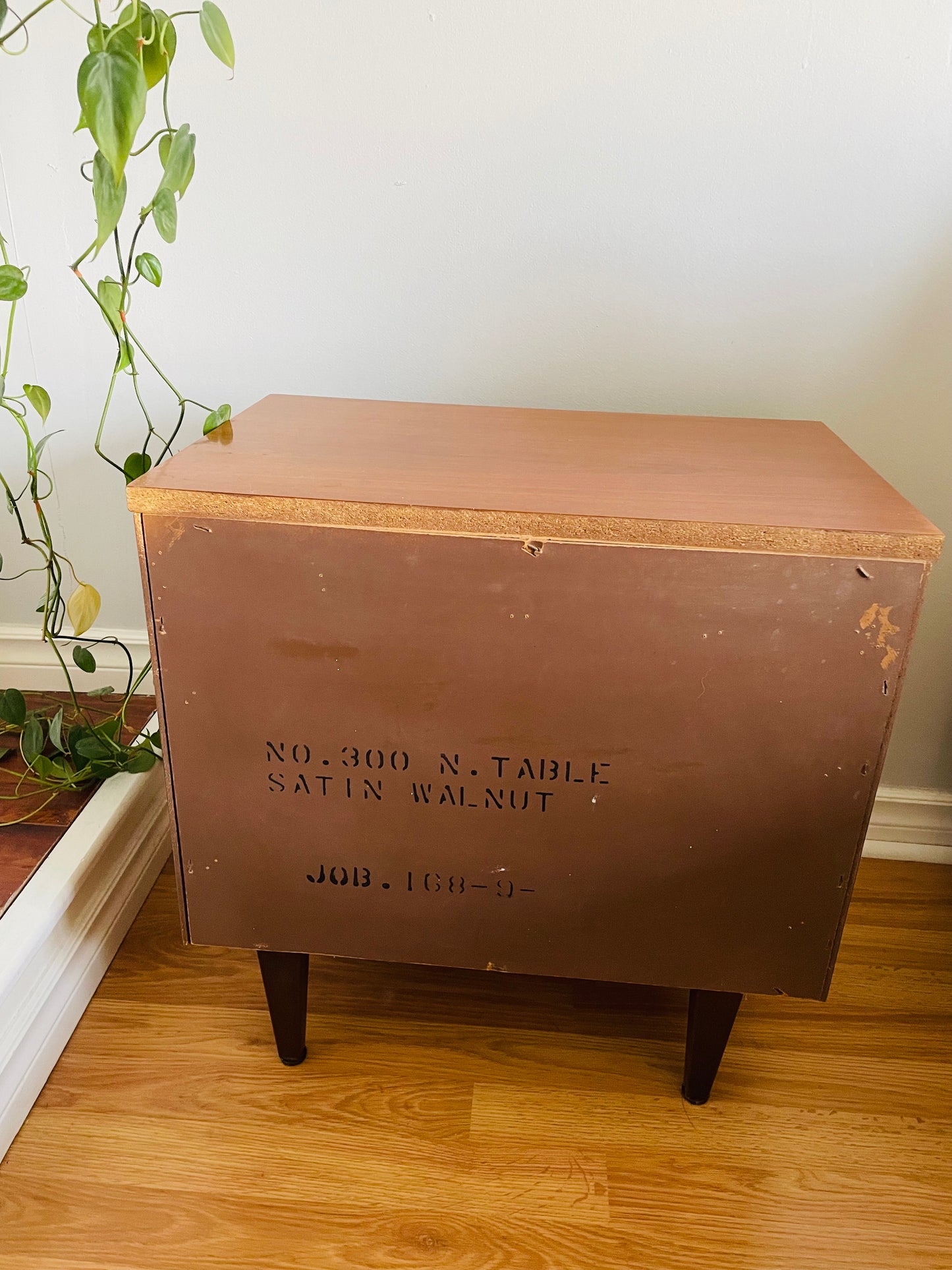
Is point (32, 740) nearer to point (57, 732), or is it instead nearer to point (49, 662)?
point (57, 732)

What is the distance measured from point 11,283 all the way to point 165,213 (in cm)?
18

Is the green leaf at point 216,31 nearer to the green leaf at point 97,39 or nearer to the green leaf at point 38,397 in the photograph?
the green leaf at point 97,39

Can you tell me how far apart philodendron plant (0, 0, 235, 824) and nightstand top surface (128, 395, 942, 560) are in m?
0.15

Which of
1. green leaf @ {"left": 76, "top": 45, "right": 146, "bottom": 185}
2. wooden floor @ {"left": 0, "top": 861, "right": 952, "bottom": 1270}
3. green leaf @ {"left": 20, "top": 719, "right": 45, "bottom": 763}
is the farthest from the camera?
green leaf @ {"left": 20, "top": 719, "right": 45, "bottom": 763}

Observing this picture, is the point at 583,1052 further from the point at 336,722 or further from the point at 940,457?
the point at 940,457

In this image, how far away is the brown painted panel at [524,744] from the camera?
26.3 inches

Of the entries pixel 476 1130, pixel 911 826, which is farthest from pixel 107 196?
pixel 911 826

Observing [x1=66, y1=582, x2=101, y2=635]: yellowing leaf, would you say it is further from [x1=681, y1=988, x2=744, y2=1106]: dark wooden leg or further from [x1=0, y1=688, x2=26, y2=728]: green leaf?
[x1=681, y1=988, x2=744, y2=1106]: dark wooden leg

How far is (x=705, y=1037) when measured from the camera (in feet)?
Result: 2.86

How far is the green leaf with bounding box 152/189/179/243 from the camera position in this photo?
27.1 inches

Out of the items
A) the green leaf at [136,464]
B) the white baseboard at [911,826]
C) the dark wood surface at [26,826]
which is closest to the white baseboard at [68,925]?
the dark wood surface at [26,826]

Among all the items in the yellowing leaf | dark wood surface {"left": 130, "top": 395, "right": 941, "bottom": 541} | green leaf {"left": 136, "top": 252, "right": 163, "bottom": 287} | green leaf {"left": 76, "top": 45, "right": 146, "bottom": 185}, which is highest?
green leaf {"left": 76, "top": 45, "right": 146, "bottom": 185}

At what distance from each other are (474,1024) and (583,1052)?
123 millimetres

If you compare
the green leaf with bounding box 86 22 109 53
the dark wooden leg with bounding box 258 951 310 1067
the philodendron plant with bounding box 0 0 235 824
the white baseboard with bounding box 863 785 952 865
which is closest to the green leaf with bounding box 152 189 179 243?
the philodendron plant with bounding box 0 0 235 824
